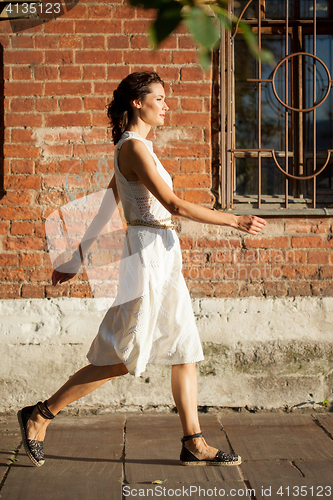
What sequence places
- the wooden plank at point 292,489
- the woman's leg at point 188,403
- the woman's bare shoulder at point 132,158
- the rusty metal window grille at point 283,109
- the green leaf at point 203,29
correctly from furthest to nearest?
1. the rusty metal window grille at point 283,109
2. the woman's leg at point 188,403
3. the woman's bare shoulder at point 132,158
4. the wooden plank at point 292,489
5. the green leaf at point 203,29

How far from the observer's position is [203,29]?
2.71 feet

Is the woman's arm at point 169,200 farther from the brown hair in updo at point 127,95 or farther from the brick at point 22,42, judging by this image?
the brick at point 22,42

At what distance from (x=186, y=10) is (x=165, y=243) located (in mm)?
1545

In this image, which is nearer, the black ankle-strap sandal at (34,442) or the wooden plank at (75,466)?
the wooden plank at (75,466)

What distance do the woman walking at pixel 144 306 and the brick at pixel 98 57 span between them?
0.91 m

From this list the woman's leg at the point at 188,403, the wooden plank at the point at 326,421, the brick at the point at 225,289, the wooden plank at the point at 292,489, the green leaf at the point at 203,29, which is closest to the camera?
the green leaf at the point at 203,29

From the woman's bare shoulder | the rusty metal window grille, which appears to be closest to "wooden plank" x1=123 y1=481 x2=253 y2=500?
the woman's bare shoulder

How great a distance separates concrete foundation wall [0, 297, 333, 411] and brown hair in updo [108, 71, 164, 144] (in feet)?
4.23

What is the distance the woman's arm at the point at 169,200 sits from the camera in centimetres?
214

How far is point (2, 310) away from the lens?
323 cm

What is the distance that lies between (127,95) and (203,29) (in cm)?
167

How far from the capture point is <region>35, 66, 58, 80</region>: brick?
3.26 m

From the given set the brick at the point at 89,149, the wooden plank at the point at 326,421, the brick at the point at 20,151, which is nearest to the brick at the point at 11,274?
the brick at the point at 20,151

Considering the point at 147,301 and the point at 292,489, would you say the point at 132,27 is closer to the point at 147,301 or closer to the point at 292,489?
the point at 147,301
